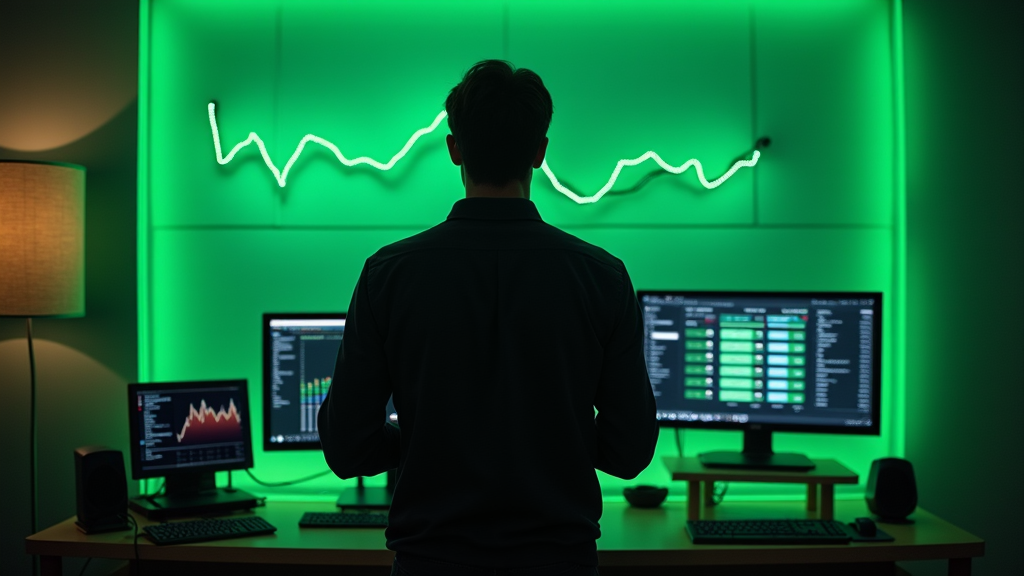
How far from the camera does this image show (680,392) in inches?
99.5

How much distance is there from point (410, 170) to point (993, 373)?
6.89ft

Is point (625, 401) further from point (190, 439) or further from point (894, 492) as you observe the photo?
point (190, 439)

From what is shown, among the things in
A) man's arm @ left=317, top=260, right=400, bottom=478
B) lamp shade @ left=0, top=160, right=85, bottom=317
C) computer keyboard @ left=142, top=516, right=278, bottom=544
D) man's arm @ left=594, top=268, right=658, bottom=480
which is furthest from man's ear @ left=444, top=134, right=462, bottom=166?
lamp shade @ left=0, top=160, right=85, bottom=317

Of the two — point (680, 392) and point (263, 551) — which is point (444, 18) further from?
point (263, 551)

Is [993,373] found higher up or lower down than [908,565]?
higher up

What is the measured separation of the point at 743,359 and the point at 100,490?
2006 mm

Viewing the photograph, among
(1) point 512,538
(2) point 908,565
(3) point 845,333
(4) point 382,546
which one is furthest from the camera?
(2) point 908,565

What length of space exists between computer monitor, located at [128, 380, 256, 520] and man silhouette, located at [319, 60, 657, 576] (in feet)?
4.43

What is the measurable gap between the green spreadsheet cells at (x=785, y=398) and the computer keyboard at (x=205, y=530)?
5.18 feet

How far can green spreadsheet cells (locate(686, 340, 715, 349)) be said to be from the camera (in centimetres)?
251

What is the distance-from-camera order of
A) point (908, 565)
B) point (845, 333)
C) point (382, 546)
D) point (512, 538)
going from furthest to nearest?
point (908, 565), point (845, 333), point (382, 546), point (512, 538)

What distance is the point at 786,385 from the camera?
2.49 m

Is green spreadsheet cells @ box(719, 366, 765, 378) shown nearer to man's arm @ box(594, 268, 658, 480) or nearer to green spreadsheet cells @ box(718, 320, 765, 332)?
green spreadsheet cells @ box(718, 320, 765, 332)

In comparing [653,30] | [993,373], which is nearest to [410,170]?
[653,30]
